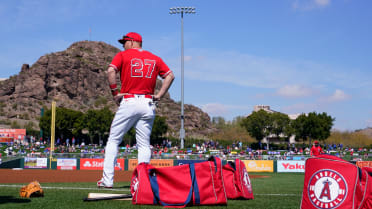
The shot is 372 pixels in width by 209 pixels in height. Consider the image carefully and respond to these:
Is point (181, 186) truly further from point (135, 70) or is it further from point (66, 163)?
point (66, 163)

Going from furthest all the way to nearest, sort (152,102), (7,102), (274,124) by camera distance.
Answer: (7,102)
(274,124)
(152,102)

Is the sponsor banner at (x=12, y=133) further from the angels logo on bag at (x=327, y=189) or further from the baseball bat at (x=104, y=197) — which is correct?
the angels logo on bag at (x=327, y=189)

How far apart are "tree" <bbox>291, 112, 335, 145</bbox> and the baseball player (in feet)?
250

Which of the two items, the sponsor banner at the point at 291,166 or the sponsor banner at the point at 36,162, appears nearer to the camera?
the sponsor banner at the point at 291,166

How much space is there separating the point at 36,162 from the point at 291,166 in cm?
1903

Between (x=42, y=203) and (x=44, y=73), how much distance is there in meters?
142

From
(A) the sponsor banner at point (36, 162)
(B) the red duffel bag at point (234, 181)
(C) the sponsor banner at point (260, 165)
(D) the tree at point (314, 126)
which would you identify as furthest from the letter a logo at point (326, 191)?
(D) the tree at point (314, 126)

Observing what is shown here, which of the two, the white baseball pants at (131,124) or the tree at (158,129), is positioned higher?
the tree at (158,129)

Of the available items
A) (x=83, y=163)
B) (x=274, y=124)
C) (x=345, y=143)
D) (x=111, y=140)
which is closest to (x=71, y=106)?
(x=274, y=124)

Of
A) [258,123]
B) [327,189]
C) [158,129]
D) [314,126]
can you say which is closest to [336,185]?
[327,189]

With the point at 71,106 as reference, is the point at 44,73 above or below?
above

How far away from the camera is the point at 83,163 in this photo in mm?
29672

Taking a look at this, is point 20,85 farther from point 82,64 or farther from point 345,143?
point 345,143

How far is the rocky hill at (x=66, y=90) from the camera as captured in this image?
4899 inches
